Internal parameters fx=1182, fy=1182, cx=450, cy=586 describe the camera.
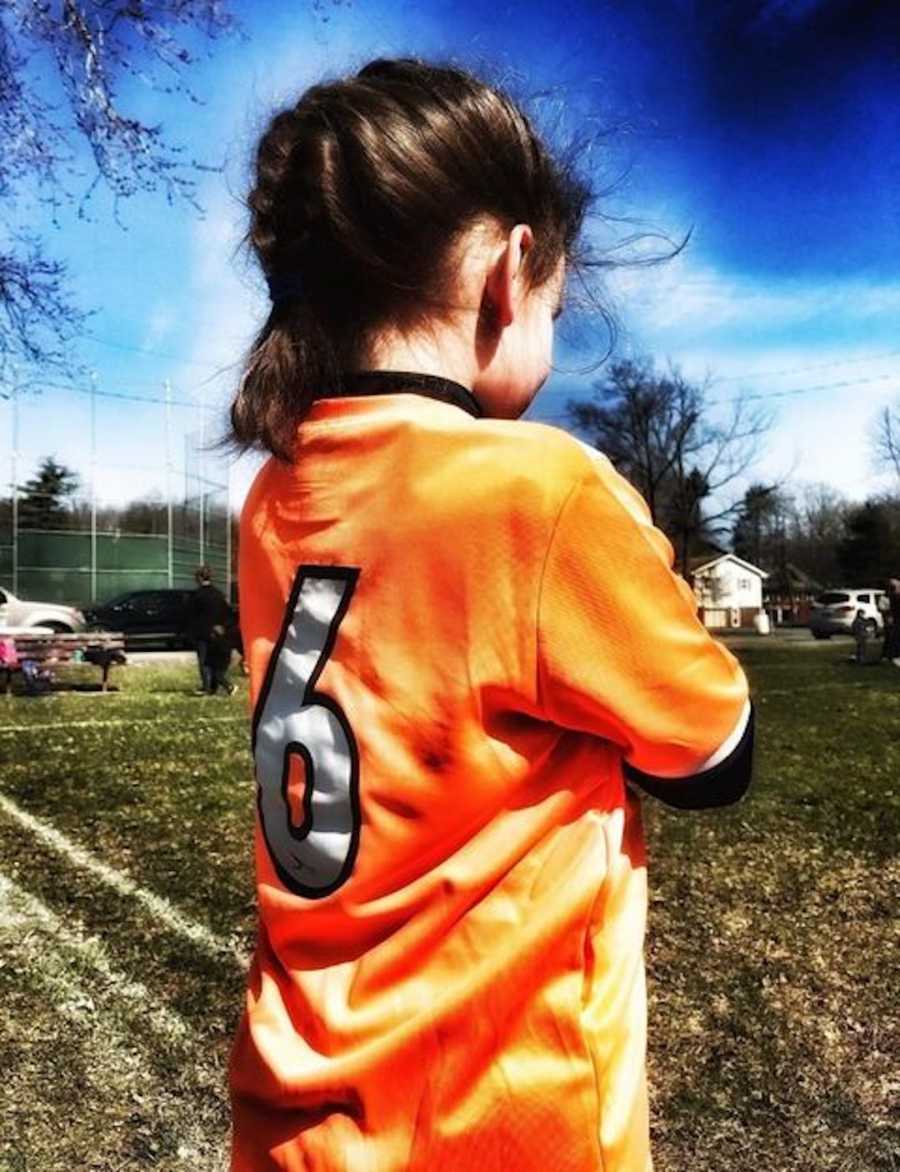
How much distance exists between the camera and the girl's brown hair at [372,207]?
66 centimetres

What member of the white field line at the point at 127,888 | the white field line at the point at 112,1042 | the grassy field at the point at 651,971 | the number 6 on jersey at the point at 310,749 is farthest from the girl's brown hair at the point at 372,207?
the white field line at the point at 127,888

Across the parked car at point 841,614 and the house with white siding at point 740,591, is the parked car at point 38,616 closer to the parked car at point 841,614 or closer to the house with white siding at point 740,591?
the house with white siding at point 740,591

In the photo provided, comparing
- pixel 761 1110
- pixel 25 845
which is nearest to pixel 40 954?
pixel 25 845

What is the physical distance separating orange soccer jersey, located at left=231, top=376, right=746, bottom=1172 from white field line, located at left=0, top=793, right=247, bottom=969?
2302 millimetres

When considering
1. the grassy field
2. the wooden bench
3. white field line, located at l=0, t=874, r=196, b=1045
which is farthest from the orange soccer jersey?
the wooden bench

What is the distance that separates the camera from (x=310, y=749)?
2.22 ft

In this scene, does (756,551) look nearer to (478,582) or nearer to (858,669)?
(478,582)

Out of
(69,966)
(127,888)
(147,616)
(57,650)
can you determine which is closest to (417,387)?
(69,966)

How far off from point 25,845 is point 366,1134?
12.9 feet

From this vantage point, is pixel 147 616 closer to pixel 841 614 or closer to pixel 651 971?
pixel 841 614

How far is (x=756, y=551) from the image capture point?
6668mm

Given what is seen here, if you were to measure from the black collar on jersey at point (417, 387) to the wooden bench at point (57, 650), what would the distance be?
36.6 ft

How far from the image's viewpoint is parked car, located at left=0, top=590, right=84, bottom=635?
16.6 metres

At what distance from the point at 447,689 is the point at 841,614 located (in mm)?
19620
